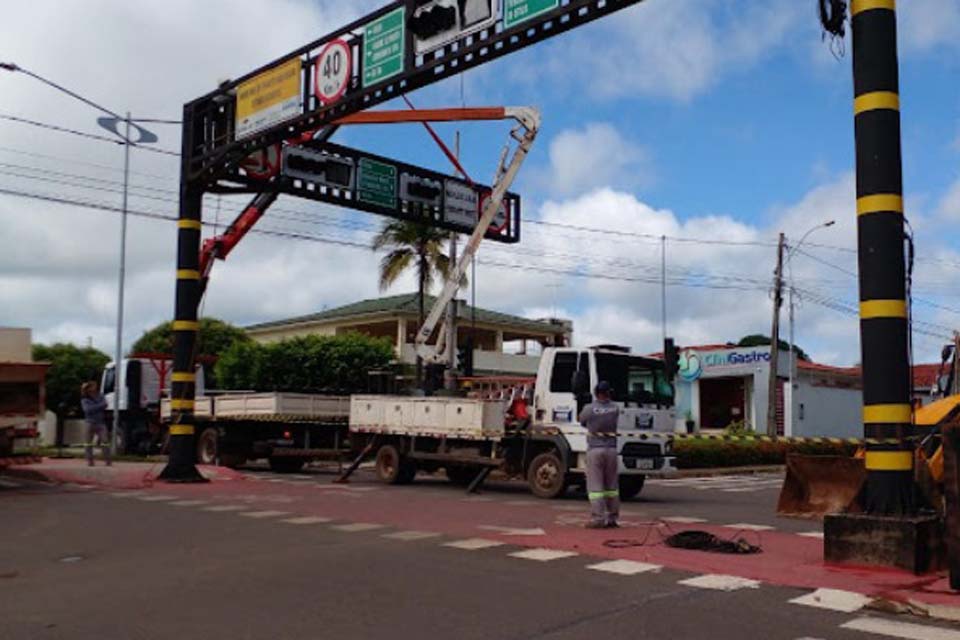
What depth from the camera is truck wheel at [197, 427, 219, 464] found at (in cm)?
2293

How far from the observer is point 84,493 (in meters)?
16.1

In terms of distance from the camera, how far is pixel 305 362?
35.8m

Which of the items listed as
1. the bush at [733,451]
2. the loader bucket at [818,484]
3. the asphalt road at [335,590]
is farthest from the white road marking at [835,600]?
the bush at [733,451]

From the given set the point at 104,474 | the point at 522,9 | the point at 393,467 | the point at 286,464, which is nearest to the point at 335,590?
the point at 522,9

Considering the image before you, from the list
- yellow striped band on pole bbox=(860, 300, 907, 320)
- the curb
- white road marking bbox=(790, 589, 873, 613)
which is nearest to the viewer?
white road marking bbox=(790, 589, 873, 613)

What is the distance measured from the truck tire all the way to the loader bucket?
8156mm

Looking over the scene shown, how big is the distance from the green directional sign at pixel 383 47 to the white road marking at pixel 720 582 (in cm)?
958

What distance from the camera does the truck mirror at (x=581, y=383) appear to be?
601 inches

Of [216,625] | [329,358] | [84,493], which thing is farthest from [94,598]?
[329,358]

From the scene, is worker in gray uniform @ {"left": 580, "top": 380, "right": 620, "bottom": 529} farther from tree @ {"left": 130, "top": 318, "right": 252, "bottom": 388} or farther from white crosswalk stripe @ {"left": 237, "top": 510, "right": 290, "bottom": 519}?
tree @ {"left": 130, "top": 318, "right": 252, "bottom": 388}

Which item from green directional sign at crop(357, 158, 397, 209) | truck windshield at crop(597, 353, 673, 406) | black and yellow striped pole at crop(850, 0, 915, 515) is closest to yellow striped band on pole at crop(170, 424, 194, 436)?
green directional sign at crop(357, 158, 397, 209)

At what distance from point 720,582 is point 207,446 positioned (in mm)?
17504

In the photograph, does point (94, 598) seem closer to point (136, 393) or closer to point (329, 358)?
point (136, 393)

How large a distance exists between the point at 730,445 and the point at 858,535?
67.5ft
